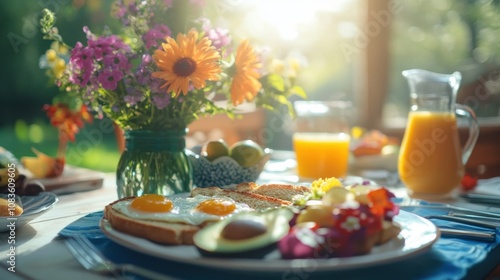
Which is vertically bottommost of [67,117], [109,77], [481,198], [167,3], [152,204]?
[481,198]

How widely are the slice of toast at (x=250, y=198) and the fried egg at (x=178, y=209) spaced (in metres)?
0.09

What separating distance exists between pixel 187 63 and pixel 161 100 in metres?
0.10

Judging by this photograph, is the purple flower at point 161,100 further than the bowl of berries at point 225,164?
No

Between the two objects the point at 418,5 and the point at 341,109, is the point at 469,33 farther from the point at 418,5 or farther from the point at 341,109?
the point at 341,109

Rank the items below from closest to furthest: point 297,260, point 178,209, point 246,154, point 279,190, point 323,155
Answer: point 297,260
point 178,209
point 279,190
point 246,154
point 323,155

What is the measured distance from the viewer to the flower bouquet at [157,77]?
3.39 feet

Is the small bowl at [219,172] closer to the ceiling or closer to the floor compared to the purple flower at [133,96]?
closer to the floor

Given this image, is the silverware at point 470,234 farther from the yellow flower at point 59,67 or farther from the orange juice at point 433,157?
the yellow flower at point 59,67

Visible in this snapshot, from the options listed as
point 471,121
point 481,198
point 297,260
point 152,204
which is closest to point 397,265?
point 297,260

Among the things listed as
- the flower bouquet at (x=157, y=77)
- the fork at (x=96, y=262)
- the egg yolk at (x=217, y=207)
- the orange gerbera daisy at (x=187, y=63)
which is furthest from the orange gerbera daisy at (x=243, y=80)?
the fork at (x=96, y=262)

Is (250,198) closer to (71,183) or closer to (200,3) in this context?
(200,3)

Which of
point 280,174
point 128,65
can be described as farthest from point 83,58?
point 280,174

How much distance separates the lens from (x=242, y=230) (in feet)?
2.31

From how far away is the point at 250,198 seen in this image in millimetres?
1037
